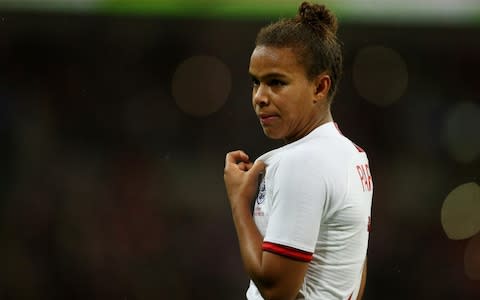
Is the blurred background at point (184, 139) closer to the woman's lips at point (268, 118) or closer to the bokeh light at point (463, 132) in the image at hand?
the bokeh light at point (463, 132)

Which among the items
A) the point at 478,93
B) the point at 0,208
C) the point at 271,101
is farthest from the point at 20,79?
the point at 271,101

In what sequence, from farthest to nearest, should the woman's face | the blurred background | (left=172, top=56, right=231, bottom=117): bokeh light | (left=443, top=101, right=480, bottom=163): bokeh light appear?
(left=172, top=56, right=231, bottom=117): bokeh light < (left=443, top=101, right=480, bottom=163): bokeh light < the blurred background < the woman's face

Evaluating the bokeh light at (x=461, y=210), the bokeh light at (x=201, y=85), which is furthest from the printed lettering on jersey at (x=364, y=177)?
the bokeh light at (x=201, y=85)

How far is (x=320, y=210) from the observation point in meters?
1.56

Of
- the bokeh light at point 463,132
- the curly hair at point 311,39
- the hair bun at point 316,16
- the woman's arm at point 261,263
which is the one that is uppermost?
the hair bun at point 316,16

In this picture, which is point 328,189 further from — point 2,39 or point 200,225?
point 2,39

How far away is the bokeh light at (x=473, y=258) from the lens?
16.6ft

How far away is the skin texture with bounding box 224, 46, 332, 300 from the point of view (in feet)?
5.32

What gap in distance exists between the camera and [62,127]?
5.39 m

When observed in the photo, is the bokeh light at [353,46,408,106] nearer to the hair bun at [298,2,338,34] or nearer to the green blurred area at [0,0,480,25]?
the green blurred area at [0,0,480,25]

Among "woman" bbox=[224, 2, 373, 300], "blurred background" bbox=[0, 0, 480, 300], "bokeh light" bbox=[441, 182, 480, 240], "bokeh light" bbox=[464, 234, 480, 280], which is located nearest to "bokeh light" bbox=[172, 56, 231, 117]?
"blurred background" bbox=[0, 0, 480, 300]

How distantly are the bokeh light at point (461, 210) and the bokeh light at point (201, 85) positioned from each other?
199cm

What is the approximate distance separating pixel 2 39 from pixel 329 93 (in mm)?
4332

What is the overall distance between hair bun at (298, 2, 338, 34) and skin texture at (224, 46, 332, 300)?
13 cm
